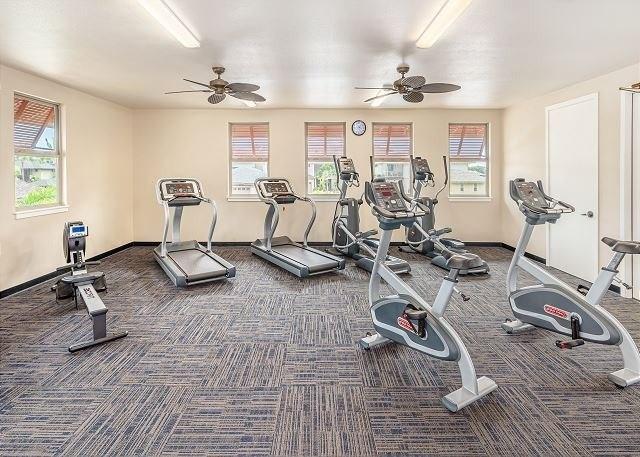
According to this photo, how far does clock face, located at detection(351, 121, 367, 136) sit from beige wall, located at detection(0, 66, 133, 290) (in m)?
4.43

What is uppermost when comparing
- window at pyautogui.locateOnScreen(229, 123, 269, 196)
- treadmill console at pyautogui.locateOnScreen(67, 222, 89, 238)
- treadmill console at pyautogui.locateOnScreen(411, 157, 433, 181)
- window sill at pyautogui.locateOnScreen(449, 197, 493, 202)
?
window at pyautogui.locateOnScreen(229, 123, 269, 196)

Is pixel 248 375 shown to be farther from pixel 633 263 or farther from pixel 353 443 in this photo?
pixel 633 263

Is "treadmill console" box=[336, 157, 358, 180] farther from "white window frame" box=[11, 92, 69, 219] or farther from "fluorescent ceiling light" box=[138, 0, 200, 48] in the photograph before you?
"white window frame" box=[11, 92, 69, 219]

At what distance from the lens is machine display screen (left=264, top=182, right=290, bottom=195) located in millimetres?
6454

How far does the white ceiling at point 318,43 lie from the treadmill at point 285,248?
1656mm

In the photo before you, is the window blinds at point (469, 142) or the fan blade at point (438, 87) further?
the window blinds at point (469, 142)

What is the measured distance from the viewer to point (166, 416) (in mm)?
2336

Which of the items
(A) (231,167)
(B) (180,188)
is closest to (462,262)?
(B) (180,188)

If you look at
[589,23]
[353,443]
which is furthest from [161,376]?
[589,23]

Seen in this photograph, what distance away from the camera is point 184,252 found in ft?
20.4

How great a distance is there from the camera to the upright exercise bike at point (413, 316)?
2.48 meters

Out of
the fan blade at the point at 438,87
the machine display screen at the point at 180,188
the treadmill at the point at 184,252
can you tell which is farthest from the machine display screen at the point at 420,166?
the machine display screen at the point at 180,188

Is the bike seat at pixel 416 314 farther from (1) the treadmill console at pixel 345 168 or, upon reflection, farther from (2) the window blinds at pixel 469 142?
(2) the window blinds at pixel 469 142

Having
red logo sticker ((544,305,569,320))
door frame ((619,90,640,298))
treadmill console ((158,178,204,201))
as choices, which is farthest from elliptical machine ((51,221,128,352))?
door frame ((619,90,640,298))
